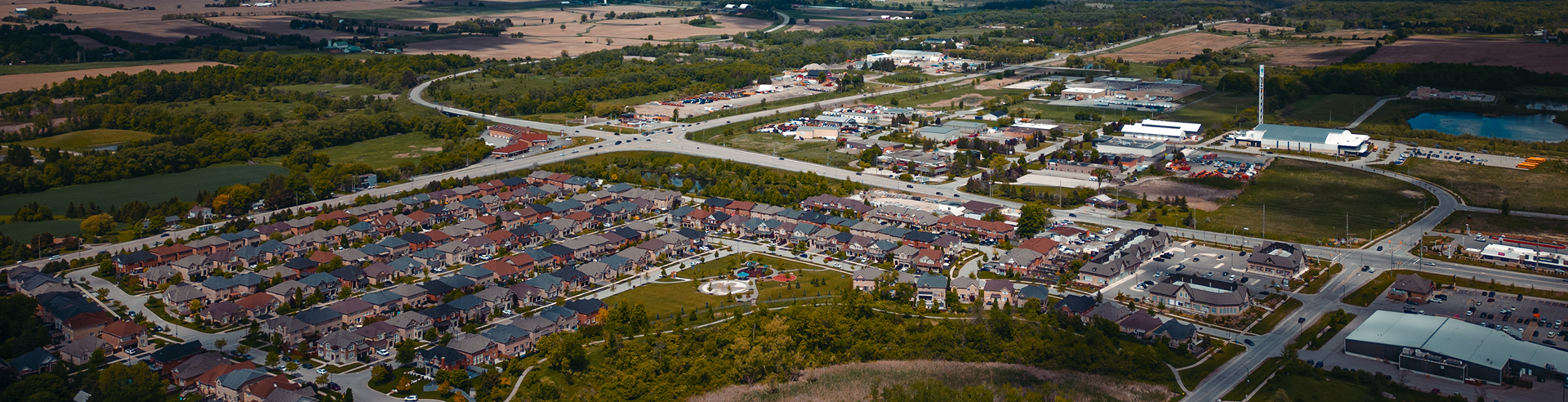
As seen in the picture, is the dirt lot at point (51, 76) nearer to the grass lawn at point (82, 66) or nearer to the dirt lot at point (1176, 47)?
the grass lawn at point (82, 66)

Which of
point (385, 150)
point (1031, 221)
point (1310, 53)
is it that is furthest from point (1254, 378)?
point (1310, 53)

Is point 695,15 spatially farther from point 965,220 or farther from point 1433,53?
point 965,220

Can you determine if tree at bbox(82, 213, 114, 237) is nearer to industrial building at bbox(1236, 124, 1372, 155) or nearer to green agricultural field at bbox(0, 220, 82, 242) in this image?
green agricultural field at bbox(0, 220, 82, 242)

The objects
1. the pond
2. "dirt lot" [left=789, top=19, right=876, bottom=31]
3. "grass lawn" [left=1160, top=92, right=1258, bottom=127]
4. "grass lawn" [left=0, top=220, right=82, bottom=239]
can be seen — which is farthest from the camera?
"dirt lot" [left=789, top=19, right=876, bottom=31]

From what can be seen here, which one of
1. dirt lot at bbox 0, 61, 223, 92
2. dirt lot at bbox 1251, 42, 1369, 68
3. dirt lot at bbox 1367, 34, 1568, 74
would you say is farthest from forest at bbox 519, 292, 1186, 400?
dirt lot at bbox 1251, 42, 1369, 68

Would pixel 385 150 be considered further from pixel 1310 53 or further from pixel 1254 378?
pixel 1310 53
